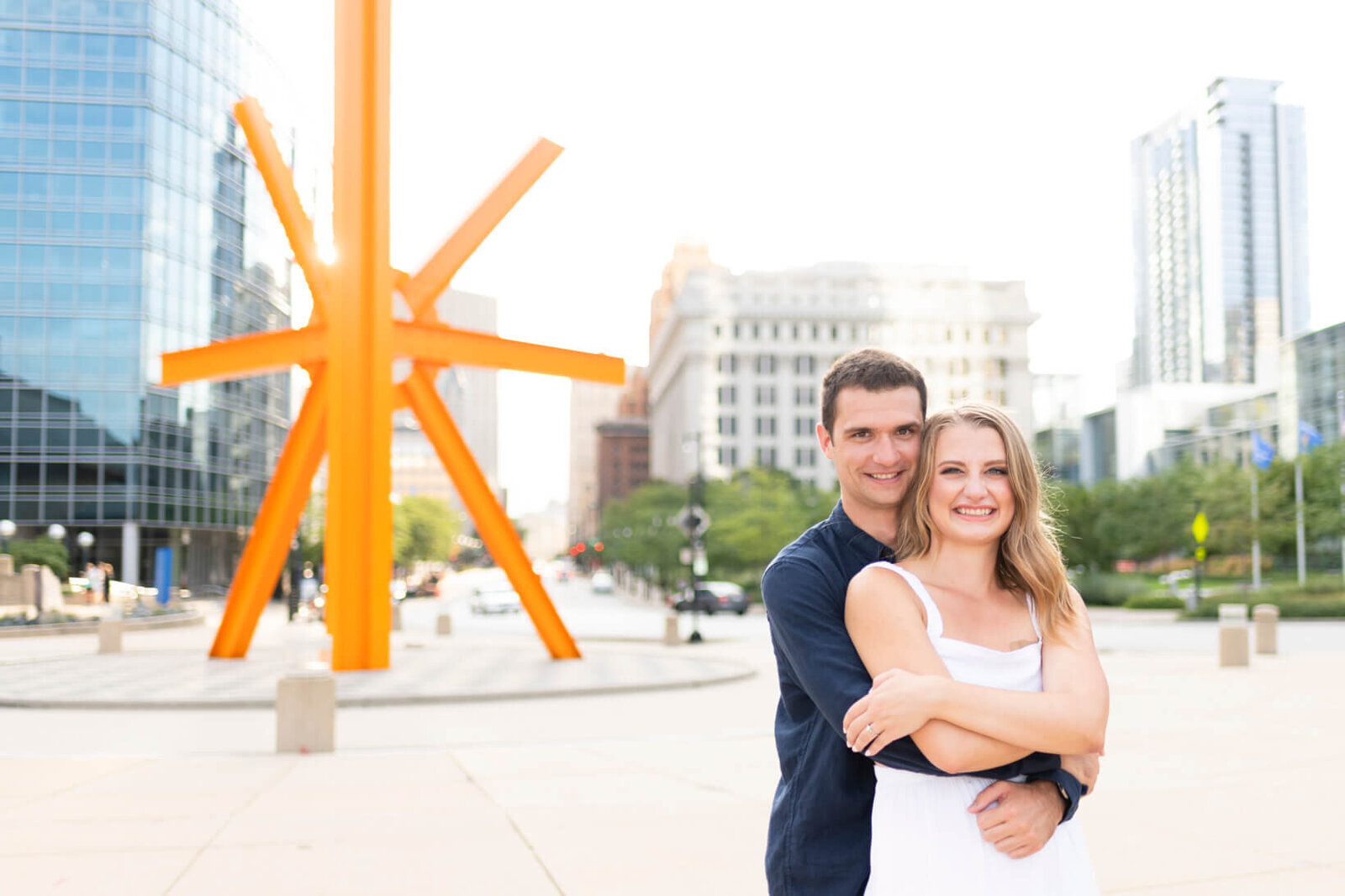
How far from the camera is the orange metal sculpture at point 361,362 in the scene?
1672 centimetres

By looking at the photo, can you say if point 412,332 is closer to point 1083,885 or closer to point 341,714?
point 341,714

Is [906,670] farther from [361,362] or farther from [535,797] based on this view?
[361,362]

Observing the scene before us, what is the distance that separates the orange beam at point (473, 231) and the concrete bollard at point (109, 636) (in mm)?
10181

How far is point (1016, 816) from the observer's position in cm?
254

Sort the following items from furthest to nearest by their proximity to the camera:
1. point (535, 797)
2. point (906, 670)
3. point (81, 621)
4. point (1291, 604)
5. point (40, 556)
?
point (40, 556) → point (1291, 604) → point (81, 621) → point (535, 797) → point (906, 670)

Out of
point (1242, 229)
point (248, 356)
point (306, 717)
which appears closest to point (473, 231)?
point (248, 356)

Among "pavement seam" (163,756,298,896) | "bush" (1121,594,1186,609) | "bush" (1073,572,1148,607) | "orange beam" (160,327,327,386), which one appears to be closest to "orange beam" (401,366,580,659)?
"orange beam" (160,327,327,386)

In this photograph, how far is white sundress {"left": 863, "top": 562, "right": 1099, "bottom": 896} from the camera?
2.55 metres

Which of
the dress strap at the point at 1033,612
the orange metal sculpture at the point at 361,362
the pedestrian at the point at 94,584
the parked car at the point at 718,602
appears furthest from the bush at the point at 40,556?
the dress strap at the point at 1033,612

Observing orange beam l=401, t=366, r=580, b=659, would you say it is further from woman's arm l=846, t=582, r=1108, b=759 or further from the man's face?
woman's arm l=846, t=582, r=1108, b=759

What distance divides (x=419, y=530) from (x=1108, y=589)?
56906 mm

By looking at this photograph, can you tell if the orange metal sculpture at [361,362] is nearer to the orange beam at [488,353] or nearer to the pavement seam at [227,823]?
the orange beam at [488,353]

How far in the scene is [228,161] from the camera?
218 feet

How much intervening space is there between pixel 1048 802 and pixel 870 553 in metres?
0.71
